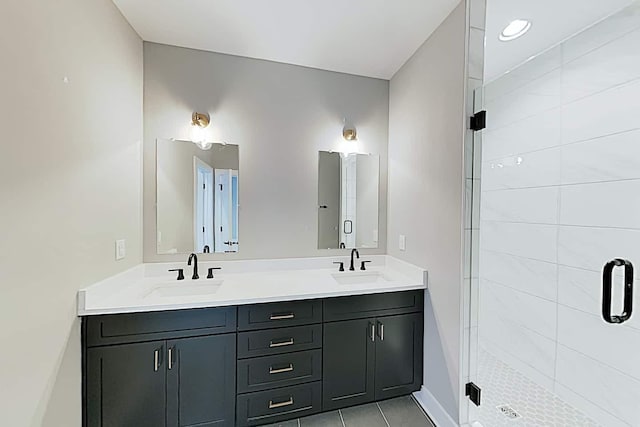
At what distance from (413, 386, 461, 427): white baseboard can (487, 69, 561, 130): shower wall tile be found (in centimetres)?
216

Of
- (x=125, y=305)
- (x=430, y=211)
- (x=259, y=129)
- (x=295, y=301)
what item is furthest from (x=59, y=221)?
(x=430, y=211)

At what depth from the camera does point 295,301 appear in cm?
182

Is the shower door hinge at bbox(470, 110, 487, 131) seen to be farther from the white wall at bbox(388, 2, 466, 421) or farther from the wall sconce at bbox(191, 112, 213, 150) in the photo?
the wall sconce at bbox(191, 112, 213, 150)

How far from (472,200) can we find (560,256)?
3.27 ft

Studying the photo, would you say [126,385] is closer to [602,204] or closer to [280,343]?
[280,343]

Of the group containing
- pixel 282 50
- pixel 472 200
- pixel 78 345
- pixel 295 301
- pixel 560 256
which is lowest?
pixel 78 345

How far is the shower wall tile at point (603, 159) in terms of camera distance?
5.45ft

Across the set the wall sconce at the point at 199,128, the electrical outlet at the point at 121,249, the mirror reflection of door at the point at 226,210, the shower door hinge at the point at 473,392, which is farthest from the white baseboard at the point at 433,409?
the wall sconce at the point at 199,128

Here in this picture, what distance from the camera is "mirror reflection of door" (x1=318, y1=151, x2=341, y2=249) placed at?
2.51 meters

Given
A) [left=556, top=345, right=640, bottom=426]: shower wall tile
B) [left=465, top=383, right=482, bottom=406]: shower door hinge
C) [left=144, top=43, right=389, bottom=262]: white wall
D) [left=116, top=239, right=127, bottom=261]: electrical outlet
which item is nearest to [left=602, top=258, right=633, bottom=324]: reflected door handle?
[left=556, top=345, right=640, bottom=426]: shower wall tile

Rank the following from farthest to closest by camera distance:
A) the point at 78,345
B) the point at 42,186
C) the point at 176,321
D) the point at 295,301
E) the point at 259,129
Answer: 1. the point at 259,129
2. the point at 295,301
3. the point at 176,321
4. the point at 78,345
5. the point at 42,186

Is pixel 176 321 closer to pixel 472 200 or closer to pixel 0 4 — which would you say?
pixel 0 4

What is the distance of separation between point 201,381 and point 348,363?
0.94m

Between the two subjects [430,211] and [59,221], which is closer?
[59,221]
